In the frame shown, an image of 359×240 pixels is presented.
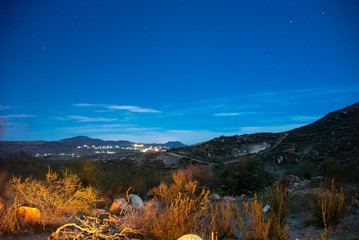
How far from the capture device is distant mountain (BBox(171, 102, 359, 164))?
95.4ft

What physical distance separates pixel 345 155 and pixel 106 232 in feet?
83.9

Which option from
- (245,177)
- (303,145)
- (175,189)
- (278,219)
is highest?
A: (303,145)

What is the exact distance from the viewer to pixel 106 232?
507cm

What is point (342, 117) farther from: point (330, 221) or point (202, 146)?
point (330, 221)

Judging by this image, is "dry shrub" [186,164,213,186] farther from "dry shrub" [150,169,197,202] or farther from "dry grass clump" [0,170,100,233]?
"dry grass clump" [0,170,100,233]

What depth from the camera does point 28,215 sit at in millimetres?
6145

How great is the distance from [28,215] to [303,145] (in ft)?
131

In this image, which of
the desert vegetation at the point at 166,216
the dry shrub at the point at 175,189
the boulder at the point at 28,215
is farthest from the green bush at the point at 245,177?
the boulder at the point at 28,215

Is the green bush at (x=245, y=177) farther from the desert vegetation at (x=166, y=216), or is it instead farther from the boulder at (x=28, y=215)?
the boulder at (x=28, y=215)

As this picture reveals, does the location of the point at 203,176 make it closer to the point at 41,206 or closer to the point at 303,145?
the point at 41,206

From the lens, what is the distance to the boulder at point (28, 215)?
6070 millimetres

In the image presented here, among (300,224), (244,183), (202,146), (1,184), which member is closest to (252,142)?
(202,146)

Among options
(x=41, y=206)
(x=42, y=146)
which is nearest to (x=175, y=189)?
(x=41, y=206)

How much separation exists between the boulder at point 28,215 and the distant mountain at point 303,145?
22615mm
